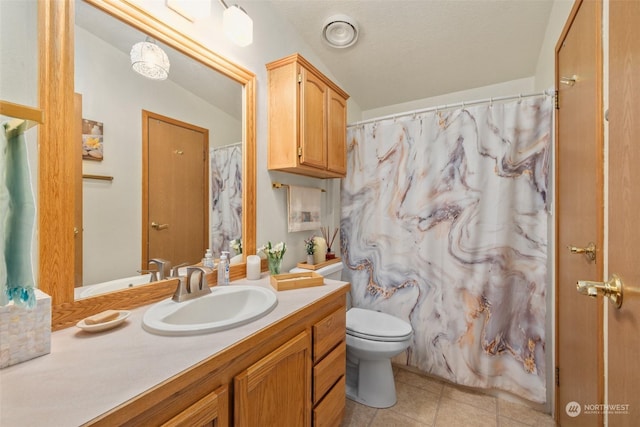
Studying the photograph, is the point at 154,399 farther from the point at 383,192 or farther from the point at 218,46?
the point at 383,192

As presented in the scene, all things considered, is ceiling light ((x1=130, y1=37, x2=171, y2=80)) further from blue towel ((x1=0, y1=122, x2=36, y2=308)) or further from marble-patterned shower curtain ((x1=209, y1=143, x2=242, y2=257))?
blue towel ((x1=0, y1=122, x2=36, y2=308))

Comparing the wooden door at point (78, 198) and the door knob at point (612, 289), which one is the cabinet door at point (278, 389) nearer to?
the wooden door at point (78, 198)

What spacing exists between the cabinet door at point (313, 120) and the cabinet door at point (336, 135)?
59 millimetres

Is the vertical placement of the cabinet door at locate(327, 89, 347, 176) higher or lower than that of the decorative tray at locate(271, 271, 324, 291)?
higher

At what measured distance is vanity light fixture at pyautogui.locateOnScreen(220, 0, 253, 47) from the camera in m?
1.29

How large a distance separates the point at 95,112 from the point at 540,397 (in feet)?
8.78

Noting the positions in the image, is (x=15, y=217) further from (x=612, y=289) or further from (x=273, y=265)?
(x=612, y=289)

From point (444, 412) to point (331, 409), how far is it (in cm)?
82

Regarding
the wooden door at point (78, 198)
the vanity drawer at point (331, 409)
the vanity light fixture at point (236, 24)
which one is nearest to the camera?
the wooden door at point (78, 198)

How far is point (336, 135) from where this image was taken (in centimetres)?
192

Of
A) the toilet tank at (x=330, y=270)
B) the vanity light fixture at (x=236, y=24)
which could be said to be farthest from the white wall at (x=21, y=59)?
the toilet tank at (x=330, y=270)

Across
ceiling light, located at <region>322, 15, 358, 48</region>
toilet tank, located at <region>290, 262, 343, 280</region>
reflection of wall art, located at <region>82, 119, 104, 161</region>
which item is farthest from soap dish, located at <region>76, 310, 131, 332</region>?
ceiling light, located at <region>322, 15, 358, 48</region>

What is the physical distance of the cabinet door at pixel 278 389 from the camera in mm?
822

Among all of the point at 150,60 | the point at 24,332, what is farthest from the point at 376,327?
the point at 150,60
